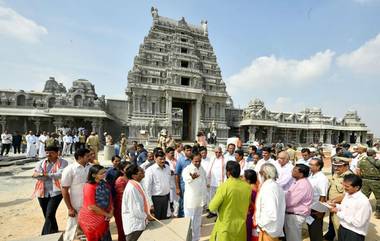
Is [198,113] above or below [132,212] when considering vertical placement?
above

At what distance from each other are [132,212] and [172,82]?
22784 millimetres

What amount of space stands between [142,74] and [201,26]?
12.2 metres

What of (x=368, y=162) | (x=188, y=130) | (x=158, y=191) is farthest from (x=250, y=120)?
(x=158, y=191)

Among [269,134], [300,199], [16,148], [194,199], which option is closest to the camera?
[300,199]

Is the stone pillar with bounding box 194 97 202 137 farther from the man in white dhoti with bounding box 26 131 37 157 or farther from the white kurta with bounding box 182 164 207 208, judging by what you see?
the white kurta with bounding box 182 164 207 208

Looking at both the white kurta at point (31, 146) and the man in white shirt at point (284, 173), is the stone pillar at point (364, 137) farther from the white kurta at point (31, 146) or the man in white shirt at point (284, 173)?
the white kurta at point (31, 146)

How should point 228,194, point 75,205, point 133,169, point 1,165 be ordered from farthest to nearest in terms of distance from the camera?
point 1,165
point 75,205
point 133,169
point 228,194

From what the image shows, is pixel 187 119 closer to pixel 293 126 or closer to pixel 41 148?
pixel 293 126

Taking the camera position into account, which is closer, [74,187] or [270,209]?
[270,209]

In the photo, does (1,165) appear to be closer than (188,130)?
Yes

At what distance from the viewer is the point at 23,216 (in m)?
5.91

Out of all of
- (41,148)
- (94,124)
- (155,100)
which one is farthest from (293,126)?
(41,148)

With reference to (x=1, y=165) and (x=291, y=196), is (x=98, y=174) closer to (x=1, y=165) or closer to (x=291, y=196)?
(x=291, y=196)

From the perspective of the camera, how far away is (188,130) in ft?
93.8
